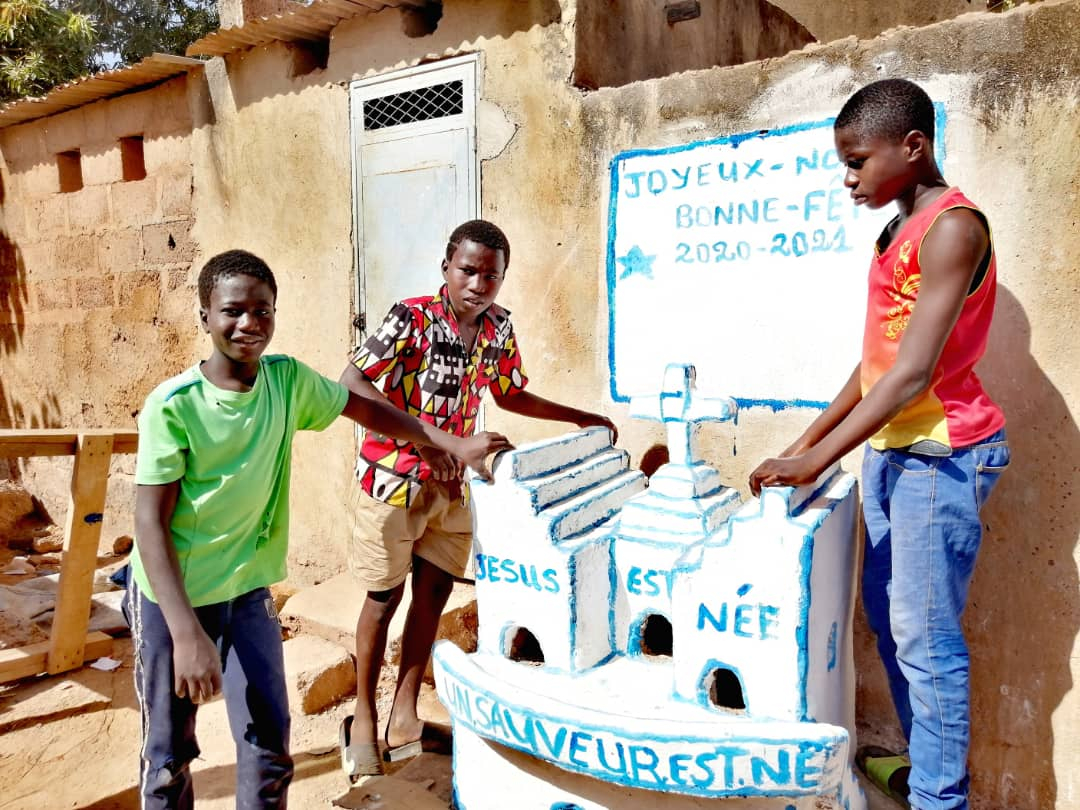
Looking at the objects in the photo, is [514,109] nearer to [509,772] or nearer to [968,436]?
[968,436]

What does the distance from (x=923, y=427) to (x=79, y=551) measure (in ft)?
11.6

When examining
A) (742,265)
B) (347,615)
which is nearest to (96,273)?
(347,615)

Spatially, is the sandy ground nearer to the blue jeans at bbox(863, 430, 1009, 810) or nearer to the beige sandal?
the beige sandal

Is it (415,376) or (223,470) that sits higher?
(415,376)

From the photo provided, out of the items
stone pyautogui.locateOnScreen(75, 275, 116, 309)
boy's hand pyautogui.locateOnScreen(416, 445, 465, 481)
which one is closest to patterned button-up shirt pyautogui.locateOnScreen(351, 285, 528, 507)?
boy's hand pyautogui.locateOnScreen(416, 445, 465, 481)

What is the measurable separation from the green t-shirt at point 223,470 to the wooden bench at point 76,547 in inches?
71.6

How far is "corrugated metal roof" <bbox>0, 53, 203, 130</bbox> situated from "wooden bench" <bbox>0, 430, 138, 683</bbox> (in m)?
2.43

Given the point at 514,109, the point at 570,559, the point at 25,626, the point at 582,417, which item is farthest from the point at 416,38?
the point at 25,626

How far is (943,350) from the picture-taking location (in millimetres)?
1950

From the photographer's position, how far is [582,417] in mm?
2934

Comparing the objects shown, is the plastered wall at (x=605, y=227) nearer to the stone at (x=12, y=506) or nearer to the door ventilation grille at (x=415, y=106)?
the door ventilation grille at (x=415, y=106)

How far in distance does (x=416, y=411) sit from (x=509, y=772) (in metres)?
1.13

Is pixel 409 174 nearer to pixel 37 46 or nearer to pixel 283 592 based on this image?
pixel 283 592

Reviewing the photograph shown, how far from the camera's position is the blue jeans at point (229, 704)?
6.72ft
